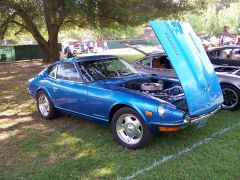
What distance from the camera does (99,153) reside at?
4.96 m

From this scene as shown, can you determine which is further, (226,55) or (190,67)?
(226,55)

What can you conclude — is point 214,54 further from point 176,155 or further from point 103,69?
point 176,155

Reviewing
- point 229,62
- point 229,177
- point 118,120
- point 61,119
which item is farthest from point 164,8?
point 229,177

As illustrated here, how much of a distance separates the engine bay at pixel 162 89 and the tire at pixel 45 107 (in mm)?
1877

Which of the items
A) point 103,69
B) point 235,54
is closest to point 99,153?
point 103,69

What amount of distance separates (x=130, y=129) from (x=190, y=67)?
1400 millimetres

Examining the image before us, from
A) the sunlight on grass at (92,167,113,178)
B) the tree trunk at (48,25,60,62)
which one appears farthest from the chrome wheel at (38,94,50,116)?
the tree trunk at (48,25,60,62)

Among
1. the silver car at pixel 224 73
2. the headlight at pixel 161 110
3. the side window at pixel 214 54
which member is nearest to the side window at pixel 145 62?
the silver car at pixel 224 73

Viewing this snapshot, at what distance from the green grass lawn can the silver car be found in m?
0.45

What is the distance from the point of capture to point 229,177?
400 cm

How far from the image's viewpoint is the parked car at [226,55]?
919cm

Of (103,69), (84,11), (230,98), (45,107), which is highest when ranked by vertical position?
(84,11)

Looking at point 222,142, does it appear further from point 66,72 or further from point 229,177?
point 66,72

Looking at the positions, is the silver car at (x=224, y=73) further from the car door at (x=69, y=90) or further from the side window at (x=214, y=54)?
the car door at (x=69, y=90)
